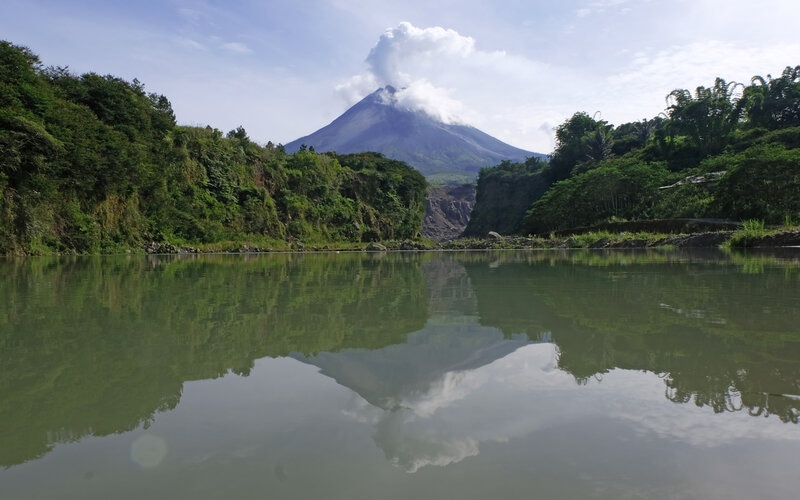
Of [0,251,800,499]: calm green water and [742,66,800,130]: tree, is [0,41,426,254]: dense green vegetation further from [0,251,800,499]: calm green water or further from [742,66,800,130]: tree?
[742,66,800,130]: tree

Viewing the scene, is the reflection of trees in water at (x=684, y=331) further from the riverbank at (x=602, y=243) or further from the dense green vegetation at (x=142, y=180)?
the dense green vegetation at (x=142, y=180)

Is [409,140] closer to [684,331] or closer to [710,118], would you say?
[710,118]

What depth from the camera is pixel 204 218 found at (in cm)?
3038

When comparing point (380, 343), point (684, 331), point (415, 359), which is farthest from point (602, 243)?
point (415, 359)

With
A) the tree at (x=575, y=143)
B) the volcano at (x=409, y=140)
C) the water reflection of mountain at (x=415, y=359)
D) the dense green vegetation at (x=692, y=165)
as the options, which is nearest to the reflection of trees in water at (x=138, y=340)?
the water reflection of mountain at (x=415, y=359)

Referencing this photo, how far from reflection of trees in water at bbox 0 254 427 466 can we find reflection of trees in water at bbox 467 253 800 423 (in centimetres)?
99

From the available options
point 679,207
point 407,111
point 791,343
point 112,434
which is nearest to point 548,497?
point 112,434

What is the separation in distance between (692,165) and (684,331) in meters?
42.8

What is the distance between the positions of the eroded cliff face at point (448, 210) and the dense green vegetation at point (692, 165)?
26645 mm

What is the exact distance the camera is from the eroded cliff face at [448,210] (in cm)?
8762

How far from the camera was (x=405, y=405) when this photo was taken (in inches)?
77.0

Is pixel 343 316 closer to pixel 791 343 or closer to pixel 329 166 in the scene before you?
pixel 791 343

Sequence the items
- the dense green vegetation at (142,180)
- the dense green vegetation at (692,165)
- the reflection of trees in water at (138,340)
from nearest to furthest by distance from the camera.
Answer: the reflection of trees in water at (138,340) < the dense green vegetation at (142,180) < the dense green vegetation at (692,165)

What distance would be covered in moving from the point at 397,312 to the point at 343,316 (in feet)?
1.68
